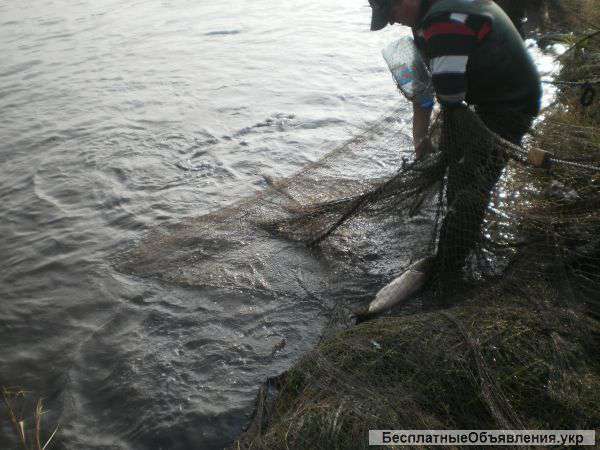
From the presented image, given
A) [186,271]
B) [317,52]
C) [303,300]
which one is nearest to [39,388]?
[186,271]

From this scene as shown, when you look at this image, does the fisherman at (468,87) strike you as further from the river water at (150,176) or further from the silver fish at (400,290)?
the river water at (150,176)

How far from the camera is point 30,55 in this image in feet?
37.8

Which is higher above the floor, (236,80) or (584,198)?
(584,198)

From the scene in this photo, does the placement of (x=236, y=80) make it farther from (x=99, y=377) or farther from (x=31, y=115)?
(x=99, y=377)

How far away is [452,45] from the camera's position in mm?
3205

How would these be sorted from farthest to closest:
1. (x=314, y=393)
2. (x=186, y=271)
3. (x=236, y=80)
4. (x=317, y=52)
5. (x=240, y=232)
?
(x=317, y=52) → (x=236, y=80) → (x=240, y=232) → (x=186, y=271) → (x=314, y=393)

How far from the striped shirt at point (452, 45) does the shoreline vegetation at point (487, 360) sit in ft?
2.51

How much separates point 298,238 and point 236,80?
5676mm

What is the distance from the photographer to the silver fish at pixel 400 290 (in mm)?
3617

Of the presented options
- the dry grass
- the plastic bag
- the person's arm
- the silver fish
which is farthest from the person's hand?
the dry grass

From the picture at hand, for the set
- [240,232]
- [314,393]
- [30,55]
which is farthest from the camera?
[30,55]

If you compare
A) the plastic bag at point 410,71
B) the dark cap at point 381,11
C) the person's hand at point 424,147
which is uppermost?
the dark cap at point 381,11

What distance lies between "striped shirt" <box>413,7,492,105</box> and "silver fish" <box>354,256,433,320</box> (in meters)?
1.23

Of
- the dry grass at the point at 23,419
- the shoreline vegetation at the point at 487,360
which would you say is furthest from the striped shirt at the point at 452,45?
the dry grass at the point at 23,419
